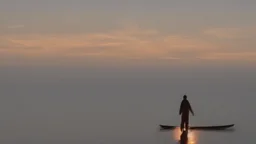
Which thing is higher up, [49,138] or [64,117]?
[64,117]

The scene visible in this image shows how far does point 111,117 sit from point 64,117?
435cm

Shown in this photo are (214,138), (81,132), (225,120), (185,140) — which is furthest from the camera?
(225,120)

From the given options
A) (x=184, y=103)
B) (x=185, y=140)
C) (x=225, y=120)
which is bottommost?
(x=185, y=140)

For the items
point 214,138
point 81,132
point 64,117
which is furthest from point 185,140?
point 64,117

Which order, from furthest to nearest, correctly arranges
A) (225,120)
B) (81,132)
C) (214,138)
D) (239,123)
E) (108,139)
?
1. (225,120)
2. (239,123)
3. (81,132)
4. (108,139)
5. (214,138)

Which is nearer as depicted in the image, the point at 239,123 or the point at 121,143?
the point at 121,143

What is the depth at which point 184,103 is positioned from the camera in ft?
83.3

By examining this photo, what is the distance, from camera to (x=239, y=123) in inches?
1853

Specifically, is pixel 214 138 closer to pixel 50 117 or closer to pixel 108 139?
pixel 108 139

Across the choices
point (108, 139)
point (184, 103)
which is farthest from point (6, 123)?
point (184, 103)

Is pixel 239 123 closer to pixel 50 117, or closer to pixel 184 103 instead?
pixel 50 117

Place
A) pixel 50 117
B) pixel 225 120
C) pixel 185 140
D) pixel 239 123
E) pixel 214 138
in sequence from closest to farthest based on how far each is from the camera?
pixel 185 140 → pixel 214 138 → pixel 239 123 → pixel 225 120 → pixel 50 117

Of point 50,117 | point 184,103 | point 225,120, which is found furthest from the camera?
point 50,117

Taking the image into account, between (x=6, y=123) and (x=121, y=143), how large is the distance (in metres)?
17.4
